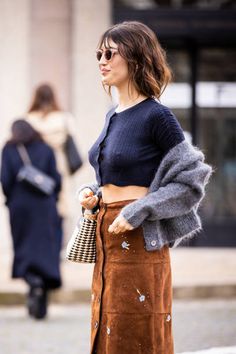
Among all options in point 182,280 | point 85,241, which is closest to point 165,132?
point 85,241

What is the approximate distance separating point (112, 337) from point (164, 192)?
0.60m

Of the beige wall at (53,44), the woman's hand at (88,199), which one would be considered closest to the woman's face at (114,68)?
the woman's hand at (88,199)

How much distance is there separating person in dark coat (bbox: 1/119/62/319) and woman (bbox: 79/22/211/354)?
4.66 metres

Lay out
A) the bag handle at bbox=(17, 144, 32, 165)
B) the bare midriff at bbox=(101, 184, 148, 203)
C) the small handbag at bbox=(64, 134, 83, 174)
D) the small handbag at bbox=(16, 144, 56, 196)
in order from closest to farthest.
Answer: the bare midriff at bbox=(101, 184, 148, 203) < the small handbag at bbox=(16, 144, 56, 196) < the bag handle at bbox=(17, 144, 32, 165) < the small handbag at bbox=(64, 134, 83, 174)

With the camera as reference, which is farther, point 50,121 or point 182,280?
point 182,280

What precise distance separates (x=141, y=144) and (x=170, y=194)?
23 cm

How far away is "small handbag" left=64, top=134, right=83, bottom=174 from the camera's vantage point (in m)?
10.3

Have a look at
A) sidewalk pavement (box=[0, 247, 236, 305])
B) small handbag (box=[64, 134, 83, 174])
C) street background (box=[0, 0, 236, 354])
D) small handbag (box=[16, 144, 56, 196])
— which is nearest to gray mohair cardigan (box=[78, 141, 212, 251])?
small handbag (box=[16, 144, 56, 196])

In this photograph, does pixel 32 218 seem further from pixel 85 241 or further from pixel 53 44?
pixel 53 44

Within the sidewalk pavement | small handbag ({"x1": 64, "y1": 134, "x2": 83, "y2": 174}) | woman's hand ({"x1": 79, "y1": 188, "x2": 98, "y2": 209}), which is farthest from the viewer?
small handbag ({"x1": 64, "y1": 134, "x2": 83, "y2": 174})

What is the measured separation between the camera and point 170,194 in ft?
13.8

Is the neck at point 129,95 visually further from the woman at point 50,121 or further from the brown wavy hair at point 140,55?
the woman at point 50,121

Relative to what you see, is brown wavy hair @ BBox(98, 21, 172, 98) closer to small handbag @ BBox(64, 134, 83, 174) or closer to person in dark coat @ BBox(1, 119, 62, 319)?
person in dark coat @ BBox(1, 119, 62, 319)

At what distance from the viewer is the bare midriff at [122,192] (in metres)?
4.31
